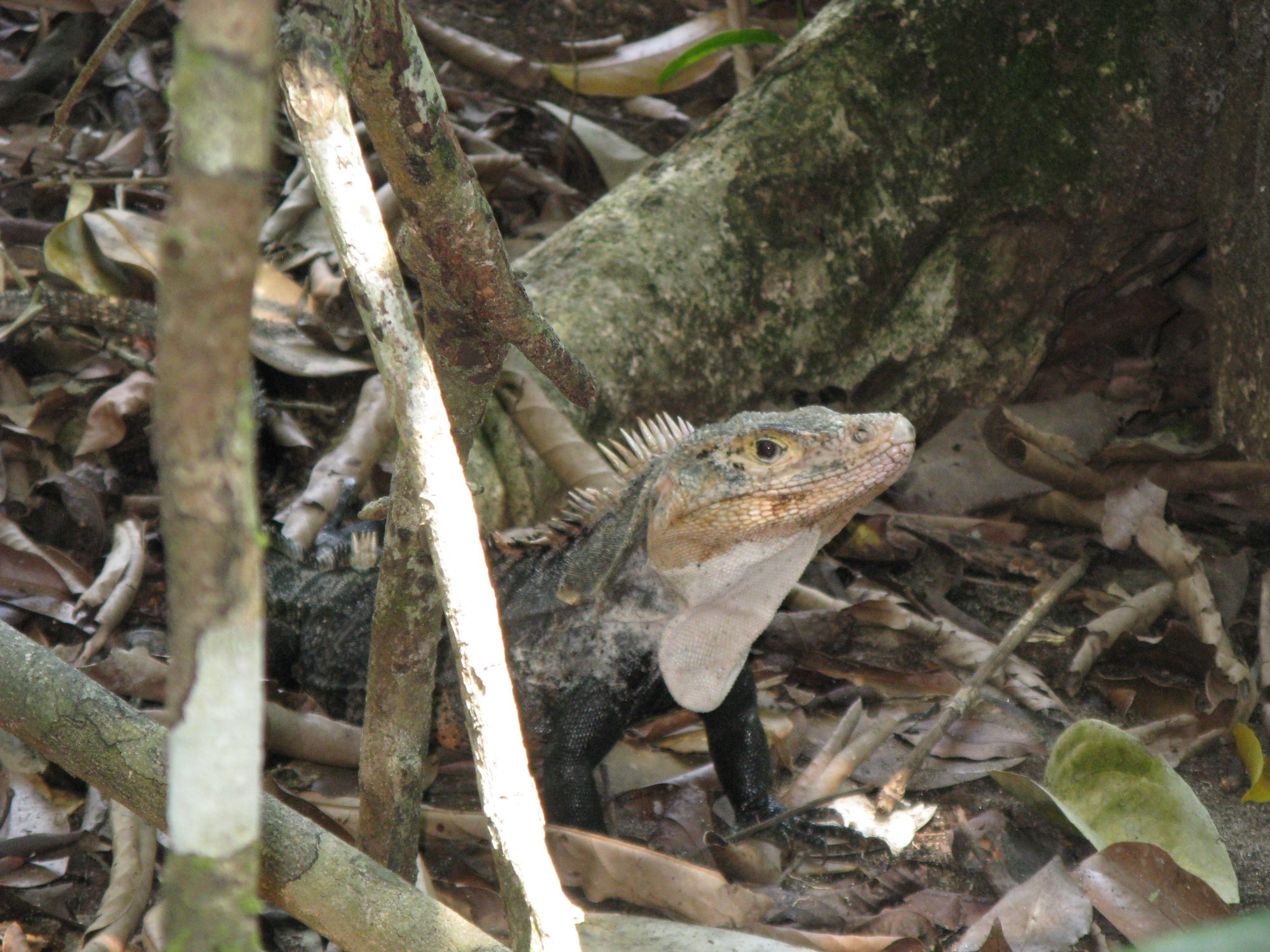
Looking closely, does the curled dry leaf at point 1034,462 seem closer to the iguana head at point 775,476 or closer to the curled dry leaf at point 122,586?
the iguana head at point 775,476

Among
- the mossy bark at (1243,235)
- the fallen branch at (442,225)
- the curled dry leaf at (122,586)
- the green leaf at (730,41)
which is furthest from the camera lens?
the green leaf at (730,41)

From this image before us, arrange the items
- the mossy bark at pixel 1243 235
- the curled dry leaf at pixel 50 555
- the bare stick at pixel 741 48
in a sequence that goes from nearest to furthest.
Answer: the curled dry leaf at pixel 50 555
the mossy bark at pixel 1243 235
the bare stick at pixel 741 48

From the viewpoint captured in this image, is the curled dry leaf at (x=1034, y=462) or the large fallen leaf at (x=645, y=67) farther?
the large fallen leaf at (x=645, y=67)

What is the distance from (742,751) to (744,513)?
0.68 metres

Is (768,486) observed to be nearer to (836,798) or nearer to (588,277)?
(836,798)

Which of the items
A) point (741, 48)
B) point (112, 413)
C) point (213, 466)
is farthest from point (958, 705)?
point (741, 48)

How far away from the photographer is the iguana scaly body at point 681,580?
286cm

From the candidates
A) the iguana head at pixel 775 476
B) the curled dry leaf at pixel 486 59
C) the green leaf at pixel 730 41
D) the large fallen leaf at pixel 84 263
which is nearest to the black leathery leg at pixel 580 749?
the iguana head at pixel 775 476

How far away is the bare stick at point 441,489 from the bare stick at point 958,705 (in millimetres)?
1704

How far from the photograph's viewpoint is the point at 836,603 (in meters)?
3.77

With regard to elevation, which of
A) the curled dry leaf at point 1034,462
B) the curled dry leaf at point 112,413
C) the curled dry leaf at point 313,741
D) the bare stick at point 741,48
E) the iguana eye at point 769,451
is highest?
the bare stick at point 741,48

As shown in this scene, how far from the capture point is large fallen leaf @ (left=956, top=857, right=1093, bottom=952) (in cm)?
244

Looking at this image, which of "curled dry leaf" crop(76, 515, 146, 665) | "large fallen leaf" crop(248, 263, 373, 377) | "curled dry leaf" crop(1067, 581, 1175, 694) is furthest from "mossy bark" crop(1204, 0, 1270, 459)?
"curled dry leaf" crop(76, 515, 146, 665)

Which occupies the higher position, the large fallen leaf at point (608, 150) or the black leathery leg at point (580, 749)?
the large fallen leaf at point (608, 150)
